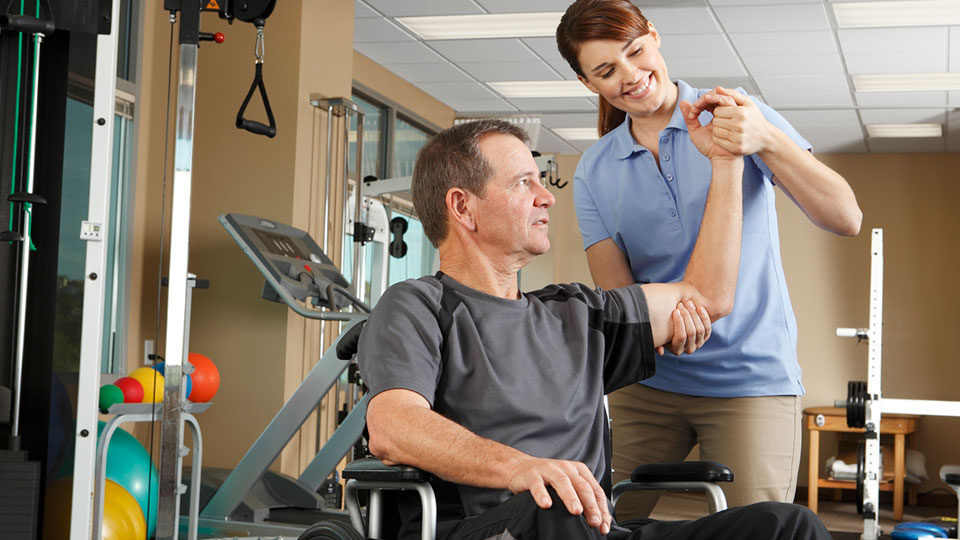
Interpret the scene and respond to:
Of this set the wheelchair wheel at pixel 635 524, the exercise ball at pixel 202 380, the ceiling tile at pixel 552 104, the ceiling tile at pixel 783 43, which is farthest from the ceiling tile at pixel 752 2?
the wheelchair wheel at pixel 635 524

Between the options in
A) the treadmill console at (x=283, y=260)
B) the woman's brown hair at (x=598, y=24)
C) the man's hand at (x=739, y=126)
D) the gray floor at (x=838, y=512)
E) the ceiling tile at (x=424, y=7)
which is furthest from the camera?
the gray floor at (x=838, y=512)

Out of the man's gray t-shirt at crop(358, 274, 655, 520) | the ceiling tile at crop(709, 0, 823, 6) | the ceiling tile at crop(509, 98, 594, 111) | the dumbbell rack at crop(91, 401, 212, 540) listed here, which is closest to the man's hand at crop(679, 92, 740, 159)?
the man's gray t-shirt at crop(358, 274, 655, 520)

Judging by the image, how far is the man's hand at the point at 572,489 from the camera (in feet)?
3.62

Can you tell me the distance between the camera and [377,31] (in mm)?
5934

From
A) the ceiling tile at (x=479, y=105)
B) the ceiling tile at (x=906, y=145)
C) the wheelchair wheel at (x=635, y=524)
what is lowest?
the wheelchair wheel at (x=635, y=524)

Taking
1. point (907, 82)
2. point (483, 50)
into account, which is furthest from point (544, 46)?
point (907, 82)

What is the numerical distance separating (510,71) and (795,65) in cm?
179

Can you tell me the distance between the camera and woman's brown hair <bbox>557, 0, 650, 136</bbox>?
164 cm

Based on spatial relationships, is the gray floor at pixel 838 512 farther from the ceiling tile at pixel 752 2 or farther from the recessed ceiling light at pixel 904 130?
the ceiling tile at pixel 752 2

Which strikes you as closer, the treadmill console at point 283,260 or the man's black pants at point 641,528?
the man's black pants at point 641,528

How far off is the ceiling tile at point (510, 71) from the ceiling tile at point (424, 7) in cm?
99

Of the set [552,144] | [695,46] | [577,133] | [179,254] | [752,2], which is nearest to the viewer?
[179,254]

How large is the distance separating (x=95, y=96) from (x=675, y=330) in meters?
1.63

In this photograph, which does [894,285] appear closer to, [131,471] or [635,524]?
[131,471]
